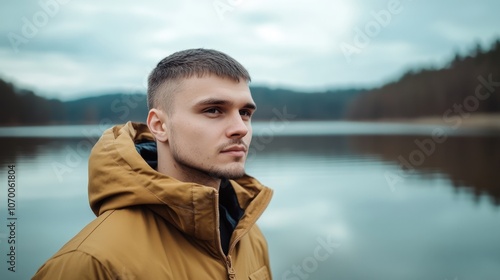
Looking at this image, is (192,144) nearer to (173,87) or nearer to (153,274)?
(173,87)

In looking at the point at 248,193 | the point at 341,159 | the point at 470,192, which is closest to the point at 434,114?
the point at 341,159

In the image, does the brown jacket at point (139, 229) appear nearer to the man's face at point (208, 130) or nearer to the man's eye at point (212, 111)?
the man's face at point (208, 130)

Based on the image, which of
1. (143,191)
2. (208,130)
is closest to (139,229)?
(143,191)

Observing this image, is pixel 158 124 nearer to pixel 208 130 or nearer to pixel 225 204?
pixel 208 130

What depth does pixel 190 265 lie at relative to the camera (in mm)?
1853

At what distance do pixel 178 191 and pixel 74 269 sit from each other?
0.52 meters

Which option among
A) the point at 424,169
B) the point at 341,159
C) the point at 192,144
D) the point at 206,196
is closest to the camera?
the point at 206,196

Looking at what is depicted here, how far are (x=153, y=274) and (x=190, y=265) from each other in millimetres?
231

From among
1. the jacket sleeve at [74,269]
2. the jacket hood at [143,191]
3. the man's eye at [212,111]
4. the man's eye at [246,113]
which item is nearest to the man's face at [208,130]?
the man's eye at [212,111]

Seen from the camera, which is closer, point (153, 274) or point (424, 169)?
point (153, 274)

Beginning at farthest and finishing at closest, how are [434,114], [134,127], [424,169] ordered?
1. [434,114]
2. [424,169]
3. [134,127]

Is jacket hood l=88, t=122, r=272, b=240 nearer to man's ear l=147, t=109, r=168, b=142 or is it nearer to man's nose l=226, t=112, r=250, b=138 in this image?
man's ear l=147, t=109, r=168, b=142

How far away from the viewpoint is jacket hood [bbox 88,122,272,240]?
177 centimetres

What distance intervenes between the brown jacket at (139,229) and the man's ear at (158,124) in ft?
0.74
